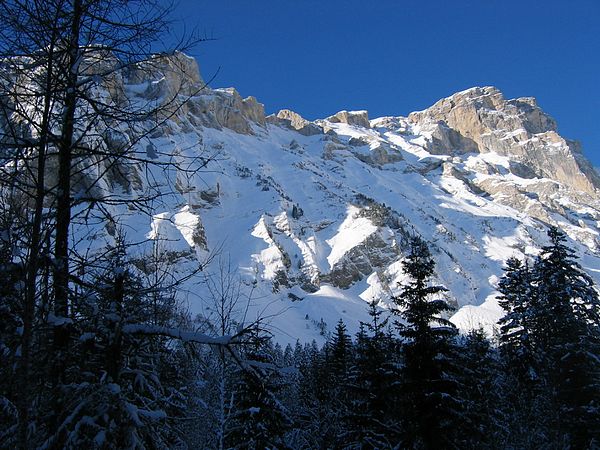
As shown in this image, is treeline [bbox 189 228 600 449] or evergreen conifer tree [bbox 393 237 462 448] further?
treeline [bbox 189 228 600 449]

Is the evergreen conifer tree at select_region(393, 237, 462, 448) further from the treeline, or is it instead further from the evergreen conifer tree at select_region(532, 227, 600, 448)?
the evergreen conifer tree at select_region(532, 227, 600, 448)

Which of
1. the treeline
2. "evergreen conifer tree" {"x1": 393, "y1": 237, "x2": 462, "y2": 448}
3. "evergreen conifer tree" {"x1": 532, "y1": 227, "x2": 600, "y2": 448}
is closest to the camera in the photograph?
"evergreen conifer tree" {"x1": 393, "y1": 237, "x2": 462, "y2": 448}

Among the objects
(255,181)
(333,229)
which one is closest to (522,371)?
(333,229)

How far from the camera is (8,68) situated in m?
3.71

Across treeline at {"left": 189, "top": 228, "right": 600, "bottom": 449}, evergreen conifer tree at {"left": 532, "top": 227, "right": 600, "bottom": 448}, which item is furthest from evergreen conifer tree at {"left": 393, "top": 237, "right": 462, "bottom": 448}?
evergreen conifer tree at {"left": 532, "top": 227, "right": 600, "bottom": 448}

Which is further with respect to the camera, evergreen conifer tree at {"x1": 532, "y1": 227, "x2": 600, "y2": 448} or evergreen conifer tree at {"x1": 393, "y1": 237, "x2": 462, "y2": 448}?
evergreen conifer tree at {"x1": 532, "y1": 227, "x2": 600, "y2": 448}

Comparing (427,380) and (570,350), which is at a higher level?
(570,350)

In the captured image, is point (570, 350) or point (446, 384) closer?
point (446, 384)

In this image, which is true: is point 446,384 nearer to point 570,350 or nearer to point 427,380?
point 427,380

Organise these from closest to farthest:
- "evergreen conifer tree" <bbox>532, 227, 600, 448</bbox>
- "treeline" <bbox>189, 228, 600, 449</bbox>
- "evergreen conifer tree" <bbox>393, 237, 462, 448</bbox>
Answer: "evergreen conifer tree" <bbox>393, 237, 462, 448</bbox> < "treeline" <bbox>189, 228, 600, 449</bbox> < "evergreen conifer tree" <bbox>532, 227, 600, 448</bbox>

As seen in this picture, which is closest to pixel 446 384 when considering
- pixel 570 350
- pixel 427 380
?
pixel 427 380

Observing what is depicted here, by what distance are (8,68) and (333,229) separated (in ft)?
567

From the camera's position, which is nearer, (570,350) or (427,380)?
(427,380)

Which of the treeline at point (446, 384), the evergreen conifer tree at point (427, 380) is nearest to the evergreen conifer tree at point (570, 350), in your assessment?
the treeline at point (446, 384)
